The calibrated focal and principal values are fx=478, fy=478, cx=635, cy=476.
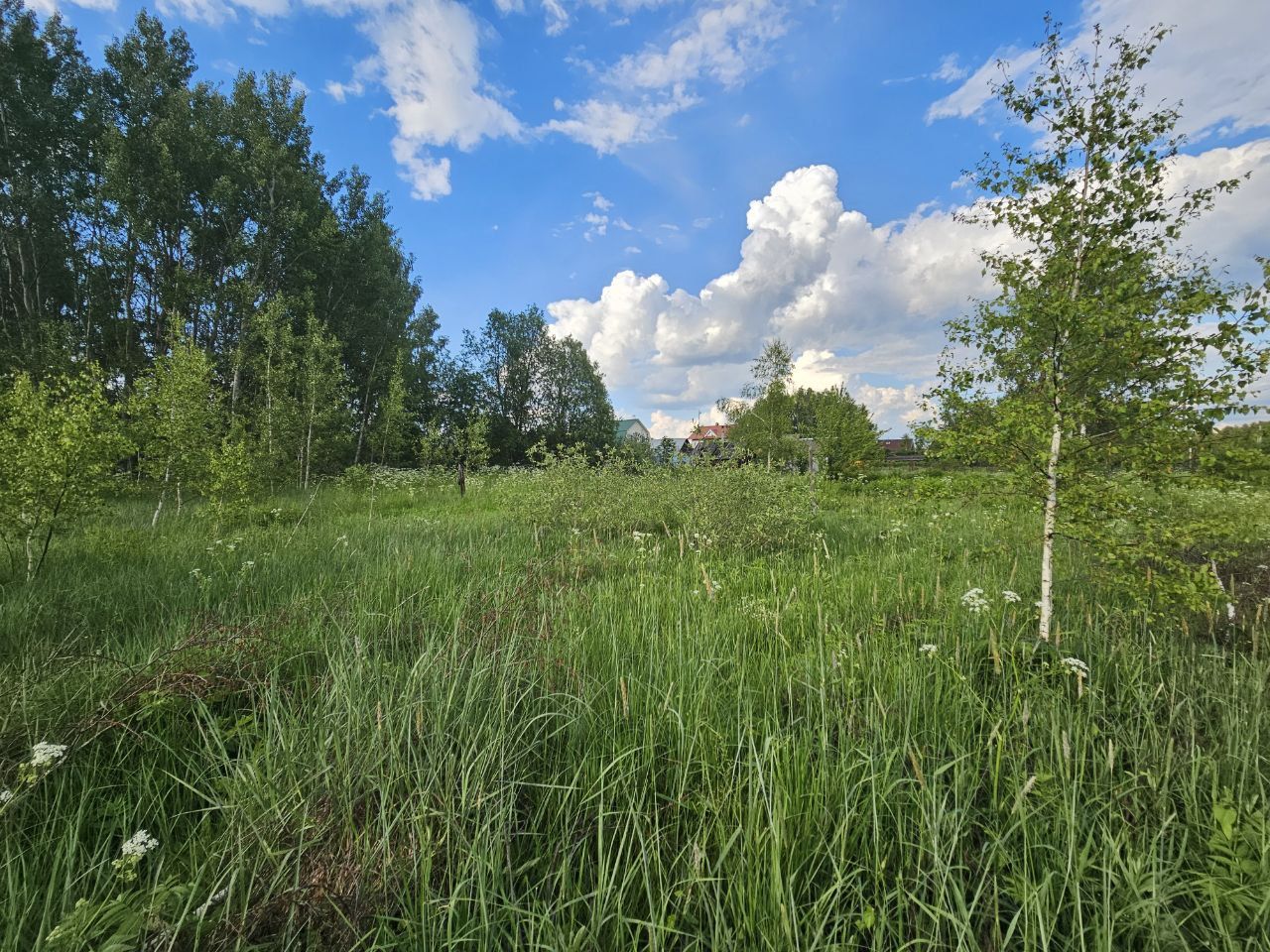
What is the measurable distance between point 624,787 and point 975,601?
2.65m

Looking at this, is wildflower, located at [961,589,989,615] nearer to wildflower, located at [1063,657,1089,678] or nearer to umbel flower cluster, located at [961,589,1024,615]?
umbel flower cluster, located at [961,589,1024,615]

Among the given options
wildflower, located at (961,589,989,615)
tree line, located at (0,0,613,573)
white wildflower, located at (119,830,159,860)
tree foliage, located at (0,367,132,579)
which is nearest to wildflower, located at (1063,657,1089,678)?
wildflower, located at (961,589,989,615)

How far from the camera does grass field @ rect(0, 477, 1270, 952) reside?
137 centimetres

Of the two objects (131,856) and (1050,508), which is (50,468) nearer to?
(131,856)

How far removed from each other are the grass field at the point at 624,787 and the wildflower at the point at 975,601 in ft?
0.66

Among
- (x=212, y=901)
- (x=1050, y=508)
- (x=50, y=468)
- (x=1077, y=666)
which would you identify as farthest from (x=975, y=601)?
(x=50, y=468)

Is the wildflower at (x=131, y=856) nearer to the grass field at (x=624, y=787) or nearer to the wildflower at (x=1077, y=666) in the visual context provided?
the grass field at (x=624, y=787)

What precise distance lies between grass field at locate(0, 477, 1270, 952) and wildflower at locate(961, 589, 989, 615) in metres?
0.20

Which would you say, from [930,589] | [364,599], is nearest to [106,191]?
[364,599]

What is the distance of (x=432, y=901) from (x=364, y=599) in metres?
3.20

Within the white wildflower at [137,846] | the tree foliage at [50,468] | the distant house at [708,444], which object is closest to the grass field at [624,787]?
the white wildflower at [137,846]

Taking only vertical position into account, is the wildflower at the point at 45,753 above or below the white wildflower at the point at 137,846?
above

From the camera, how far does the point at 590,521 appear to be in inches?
349

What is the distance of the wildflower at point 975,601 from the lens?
3.02 meters
